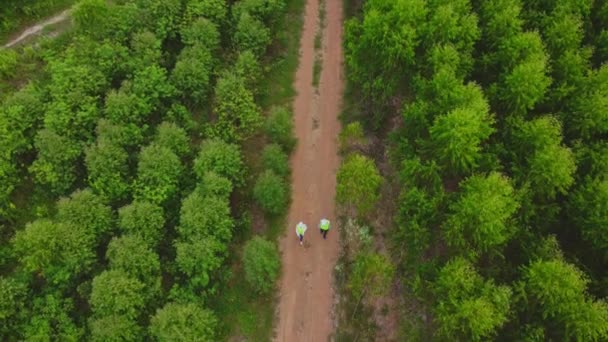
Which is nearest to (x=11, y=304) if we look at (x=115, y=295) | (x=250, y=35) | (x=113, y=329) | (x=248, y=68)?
(x=115, y=295)

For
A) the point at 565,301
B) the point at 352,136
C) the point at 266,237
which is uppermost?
the point at 352,136

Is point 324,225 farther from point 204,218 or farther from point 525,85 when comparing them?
point 525,85

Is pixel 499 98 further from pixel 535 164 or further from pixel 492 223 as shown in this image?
pixel 492 223

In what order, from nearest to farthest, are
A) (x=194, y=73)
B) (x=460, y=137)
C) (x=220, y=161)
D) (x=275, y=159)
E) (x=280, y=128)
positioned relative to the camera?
(x=460, y=137) → (x=220, y=161) → (x=275, y=159) → (x=280, y=128) → (x=194, y=73)

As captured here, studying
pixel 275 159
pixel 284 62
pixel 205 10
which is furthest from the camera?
pixel 284 62

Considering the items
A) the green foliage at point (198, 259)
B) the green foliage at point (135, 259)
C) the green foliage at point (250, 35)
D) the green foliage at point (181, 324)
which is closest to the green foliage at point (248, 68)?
the green foliage at point (250, 35)

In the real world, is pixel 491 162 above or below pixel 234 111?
above

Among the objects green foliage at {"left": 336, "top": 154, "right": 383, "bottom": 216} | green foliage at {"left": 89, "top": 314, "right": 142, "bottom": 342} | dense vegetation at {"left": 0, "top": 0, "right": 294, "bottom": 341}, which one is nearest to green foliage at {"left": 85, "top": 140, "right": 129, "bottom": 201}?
dense vegetation at {"left": 0, "top": 0, "right": 294, "bottom": 341}
